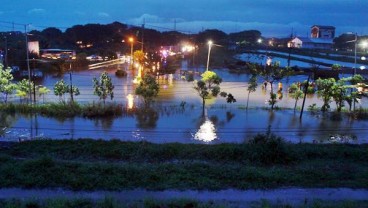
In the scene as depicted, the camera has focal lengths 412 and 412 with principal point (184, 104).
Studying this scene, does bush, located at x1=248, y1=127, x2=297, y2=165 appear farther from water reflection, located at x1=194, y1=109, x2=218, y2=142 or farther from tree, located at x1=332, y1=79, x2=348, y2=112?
tree, located at x1=332, y1=79, x2=348, y2=112

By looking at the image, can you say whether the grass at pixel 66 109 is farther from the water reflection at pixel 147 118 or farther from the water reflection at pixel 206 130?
the water reflection at pixel 206 130

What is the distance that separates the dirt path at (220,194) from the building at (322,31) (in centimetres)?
5722

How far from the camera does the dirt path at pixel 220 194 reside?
22.7 ft

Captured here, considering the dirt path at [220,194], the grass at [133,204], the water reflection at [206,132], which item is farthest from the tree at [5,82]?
the grass at [133,204]

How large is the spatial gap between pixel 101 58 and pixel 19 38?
808 cm

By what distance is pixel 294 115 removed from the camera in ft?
47.8

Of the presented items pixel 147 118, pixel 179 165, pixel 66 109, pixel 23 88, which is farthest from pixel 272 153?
pixel 23 88

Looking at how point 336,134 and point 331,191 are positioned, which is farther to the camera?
point 336,134

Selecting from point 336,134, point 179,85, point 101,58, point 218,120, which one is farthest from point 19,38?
point 336,134

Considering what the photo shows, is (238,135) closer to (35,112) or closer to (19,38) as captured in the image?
(35,112)

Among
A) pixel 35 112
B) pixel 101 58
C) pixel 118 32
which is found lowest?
pixel 35 112

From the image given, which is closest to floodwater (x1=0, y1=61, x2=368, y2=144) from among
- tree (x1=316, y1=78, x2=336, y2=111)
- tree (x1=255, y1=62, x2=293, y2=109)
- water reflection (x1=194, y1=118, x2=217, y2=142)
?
water reflection (x1=194, y1=118, x2=217, y2=142)

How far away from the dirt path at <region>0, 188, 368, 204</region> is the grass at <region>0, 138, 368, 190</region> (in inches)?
7.6

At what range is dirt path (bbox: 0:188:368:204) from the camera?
6.93m
